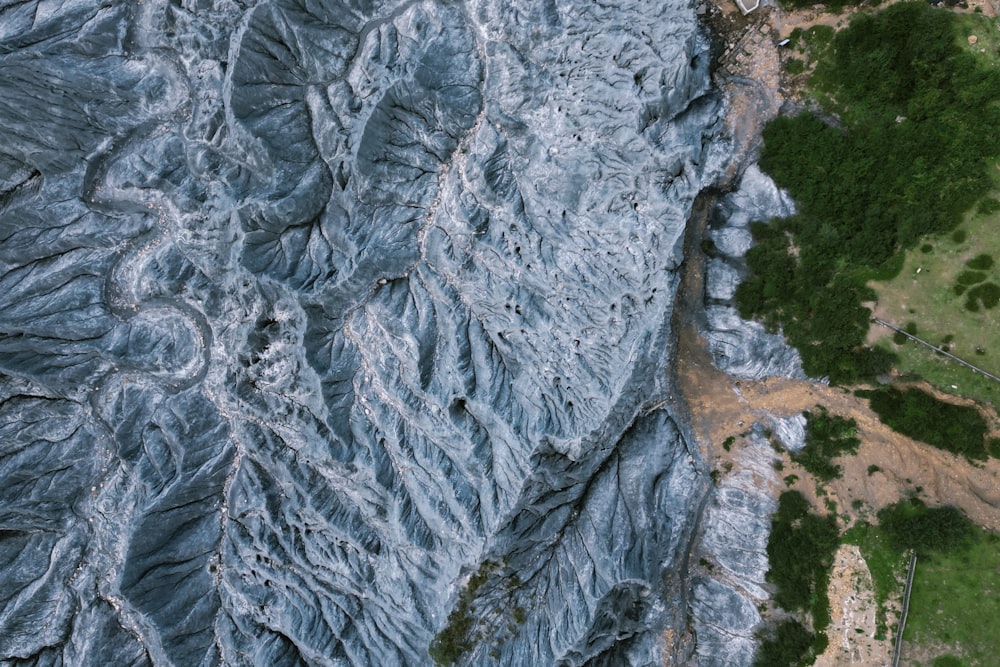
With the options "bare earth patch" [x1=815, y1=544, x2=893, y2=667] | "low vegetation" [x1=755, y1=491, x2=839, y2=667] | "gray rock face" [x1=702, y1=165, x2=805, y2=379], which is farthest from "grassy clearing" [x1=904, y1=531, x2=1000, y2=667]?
"gray rock face" [x1=702, y1=165, x2=805, y2=379]

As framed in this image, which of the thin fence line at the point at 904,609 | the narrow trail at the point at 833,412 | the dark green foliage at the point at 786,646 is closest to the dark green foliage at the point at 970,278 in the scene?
the narrow trail at the point at 833,412

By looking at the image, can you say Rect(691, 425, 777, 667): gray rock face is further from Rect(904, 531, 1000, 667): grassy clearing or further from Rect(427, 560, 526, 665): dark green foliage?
Rect(427, 560, 526, 665): dark green foliage

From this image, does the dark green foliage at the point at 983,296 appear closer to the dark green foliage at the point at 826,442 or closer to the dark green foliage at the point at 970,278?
the dark green foliage at the point at 970,278

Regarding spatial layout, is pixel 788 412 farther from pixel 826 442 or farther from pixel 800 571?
pixel 800 571

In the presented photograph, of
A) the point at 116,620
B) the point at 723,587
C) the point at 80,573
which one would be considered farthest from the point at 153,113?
the point at 723,587

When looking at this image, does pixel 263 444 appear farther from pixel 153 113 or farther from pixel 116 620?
pixel 153 113

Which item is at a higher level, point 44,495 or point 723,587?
point 723,587

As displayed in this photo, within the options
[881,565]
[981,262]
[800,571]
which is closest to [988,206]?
[981,262]
